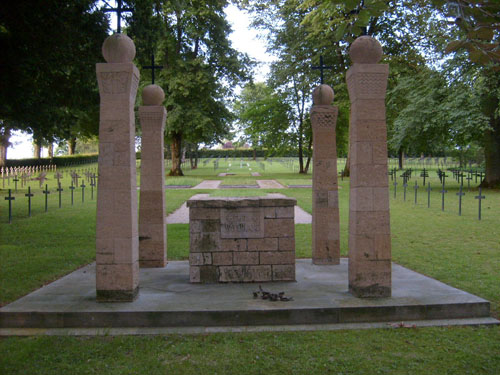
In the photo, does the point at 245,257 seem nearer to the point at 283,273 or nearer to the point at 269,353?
the point at 283,273

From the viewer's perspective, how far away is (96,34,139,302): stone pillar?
19.5 feet

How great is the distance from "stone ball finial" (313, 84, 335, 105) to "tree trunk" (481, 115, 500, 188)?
810 inches

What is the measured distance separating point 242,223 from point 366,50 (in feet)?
10.6

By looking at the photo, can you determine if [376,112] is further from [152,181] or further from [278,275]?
[152,181]

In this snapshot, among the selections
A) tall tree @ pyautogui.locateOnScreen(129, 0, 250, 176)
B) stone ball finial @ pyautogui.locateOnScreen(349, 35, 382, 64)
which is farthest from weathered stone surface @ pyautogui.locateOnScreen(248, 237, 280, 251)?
tall tree @ pyautogui.locateOnScreen(129, 0, 250, 176)

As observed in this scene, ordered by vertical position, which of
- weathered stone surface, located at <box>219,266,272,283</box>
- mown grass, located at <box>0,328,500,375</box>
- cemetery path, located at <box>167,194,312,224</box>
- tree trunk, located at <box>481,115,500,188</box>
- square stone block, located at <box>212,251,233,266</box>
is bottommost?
mown grass, located at <box>0,328,500,375</box>

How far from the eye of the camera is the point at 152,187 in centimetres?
831

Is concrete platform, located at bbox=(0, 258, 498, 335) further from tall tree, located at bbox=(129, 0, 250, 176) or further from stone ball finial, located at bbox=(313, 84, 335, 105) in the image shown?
tall tree, located at bbox=(129, 0, 250, 176)

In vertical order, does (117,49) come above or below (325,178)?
above

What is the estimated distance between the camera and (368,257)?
611 cm

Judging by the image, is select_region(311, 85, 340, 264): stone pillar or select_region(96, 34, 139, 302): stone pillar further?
select_region(311, 85, 340, 264): stone pillar

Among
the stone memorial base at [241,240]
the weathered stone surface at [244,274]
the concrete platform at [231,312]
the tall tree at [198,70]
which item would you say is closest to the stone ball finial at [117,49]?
the stone memorial base at [241,240]

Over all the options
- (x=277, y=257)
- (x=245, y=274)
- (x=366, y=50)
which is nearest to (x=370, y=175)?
(x=366, y=50)

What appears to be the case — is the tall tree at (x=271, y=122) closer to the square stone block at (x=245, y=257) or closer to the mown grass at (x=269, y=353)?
the square stone block at (x=245, y=257)
